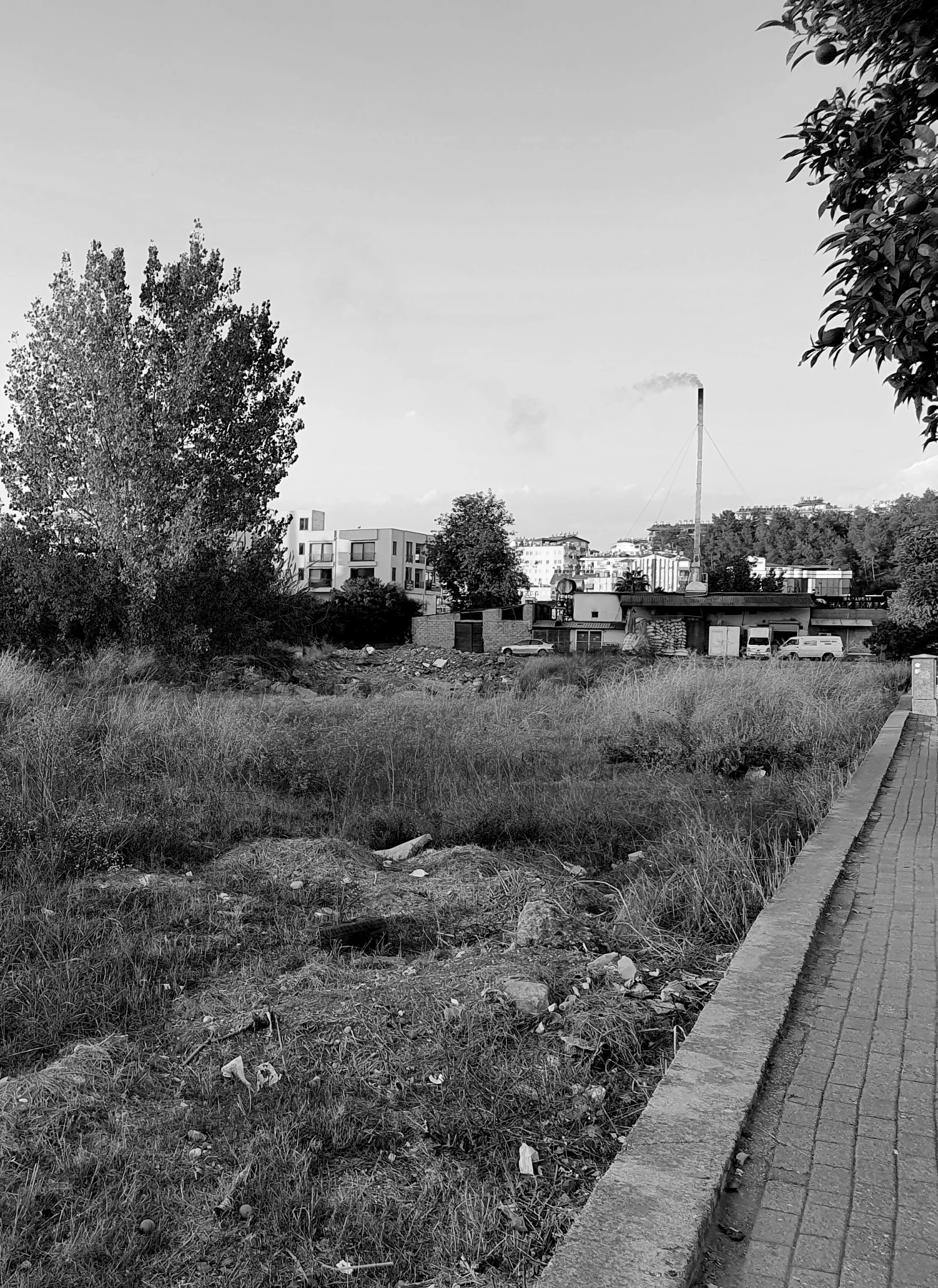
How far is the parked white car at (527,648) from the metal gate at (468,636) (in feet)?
11.8

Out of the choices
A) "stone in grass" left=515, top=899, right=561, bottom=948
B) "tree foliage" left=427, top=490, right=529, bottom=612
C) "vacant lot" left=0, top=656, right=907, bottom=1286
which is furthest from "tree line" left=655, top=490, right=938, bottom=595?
"stone in grass" left=515, top=899, right=561, bottom=948

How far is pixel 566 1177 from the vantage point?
2.79 meters

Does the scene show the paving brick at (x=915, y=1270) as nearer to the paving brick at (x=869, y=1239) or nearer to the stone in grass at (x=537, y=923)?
the paving brick at (x=869, y=1239)

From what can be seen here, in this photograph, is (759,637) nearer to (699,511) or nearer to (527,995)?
(699,511)

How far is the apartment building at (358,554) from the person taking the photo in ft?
259

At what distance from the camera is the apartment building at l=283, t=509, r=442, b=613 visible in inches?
3113

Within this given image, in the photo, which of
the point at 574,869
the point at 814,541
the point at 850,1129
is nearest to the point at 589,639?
the point at 574,869

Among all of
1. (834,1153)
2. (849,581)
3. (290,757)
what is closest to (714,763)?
(290,757)

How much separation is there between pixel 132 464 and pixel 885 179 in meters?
18.3

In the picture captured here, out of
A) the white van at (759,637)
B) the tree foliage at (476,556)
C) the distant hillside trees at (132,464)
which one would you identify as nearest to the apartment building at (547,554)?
the tree foliage at (476,556)

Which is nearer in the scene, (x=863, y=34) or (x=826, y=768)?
(x=863, y=34)

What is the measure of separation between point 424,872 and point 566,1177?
3.65 metres

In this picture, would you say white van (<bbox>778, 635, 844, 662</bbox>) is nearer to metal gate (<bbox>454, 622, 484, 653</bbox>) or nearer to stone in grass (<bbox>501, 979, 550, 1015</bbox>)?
metal gate (<bbox>454, 622, 484, 653</bbox>)

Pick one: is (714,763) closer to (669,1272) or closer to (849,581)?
(669,1272)
